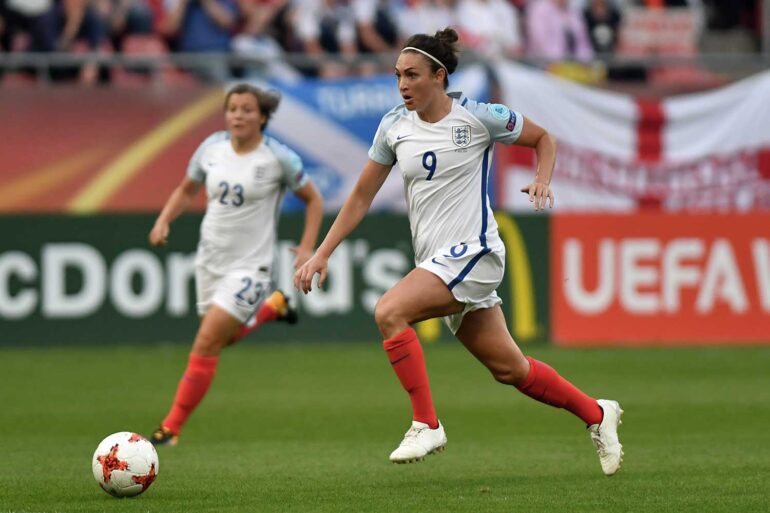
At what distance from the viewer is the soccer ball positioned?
7.74 meters

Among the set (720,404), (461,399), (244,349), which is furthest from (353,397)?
(244,349)

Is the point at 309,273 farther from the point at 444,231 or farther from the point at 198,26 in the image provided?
the point at 198,26

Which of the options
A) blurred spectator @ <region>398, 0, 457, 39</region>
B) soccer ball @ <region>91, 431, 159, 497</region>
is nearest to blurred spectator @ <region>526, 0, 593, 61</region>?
blurred spectator @ <region>398, 0, 457, 39</region>

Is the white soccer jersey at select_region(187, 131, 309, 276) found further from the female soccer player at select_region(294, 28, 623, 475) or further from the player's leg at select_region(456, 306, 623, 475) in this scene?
the player's leg at select_region(456, 306, 623, 475)

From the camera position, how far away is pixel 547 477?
8.57 m

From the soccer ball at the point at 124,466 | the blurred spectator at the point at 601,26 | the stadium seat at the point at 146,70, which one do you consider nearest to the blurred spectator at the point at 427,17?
the blurred spectator at the point at 601,26

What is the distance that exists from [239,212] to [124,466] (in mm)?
3392

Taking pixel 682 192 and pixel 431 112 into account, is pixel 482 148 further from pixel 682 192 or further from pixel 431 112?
pixel 682 192

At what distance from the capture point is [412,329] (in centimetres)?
816

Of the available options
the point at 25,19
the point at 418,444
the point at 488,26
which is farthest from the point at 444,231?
the point at 488,26

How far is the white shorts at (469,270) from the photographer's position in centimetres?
818

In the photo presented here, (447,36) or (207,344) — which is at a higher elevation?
(447,36)

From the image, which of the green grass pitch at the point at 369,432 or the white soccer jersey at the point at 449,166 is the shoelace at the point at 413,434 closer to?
the green grass pitch at the point at 369,432

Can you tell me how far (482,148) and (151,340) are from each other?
9.74 metres
